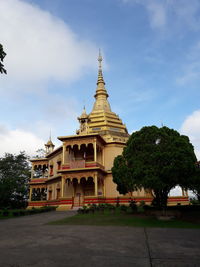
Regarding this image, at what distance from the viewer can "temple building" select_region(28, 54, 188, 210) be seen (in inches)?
1049

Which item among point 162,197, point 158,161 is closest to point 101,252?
point 158,161

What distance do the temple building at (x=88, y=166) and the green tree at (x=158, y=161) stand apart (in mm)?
11029

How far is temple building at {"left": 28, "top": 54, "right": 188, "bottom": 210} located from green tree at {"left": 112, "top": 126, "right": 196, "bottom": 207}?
11029mm

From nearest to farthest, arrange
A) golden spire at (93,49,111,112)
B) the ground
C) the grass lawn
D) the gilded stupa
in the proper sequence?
the ground, the grass lawn, the gilded stupa, golden spire at (93,49,111,112)

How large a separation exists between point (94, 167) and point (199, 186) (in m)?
13.2

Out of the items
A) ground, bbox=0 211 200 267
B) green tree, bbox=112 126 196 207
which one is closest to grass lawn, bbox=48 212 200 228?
green tree, bbox=112 126 196 207

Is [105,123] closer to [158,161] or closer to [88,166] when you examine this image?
[88,166]

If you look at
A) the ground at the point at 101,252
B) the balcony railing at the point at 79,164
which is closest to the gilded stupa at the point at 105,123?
the balcony railing at the point at 79,164

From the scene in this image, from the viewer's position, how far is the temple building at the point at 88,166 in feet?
87.5

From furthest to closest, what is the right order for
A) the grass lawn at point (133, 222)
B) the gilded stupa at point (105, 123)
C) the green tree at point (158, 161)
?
the gilded stupa at point (105, 123), the green tree at point (158, 161), the grass lawn at point (133, 222)

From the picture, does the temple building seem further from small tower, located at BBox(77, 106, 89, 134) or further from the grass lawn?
the grass lawn

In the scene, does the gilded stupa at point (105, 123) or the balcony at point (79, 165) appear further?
the gilded stupa at point (105, 123)

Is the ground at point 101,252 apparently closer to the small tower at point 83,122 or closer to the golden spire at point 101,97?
the small tower at point 83,122

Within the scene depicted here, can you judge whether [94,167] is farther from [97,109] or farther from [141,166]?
[97,109]
